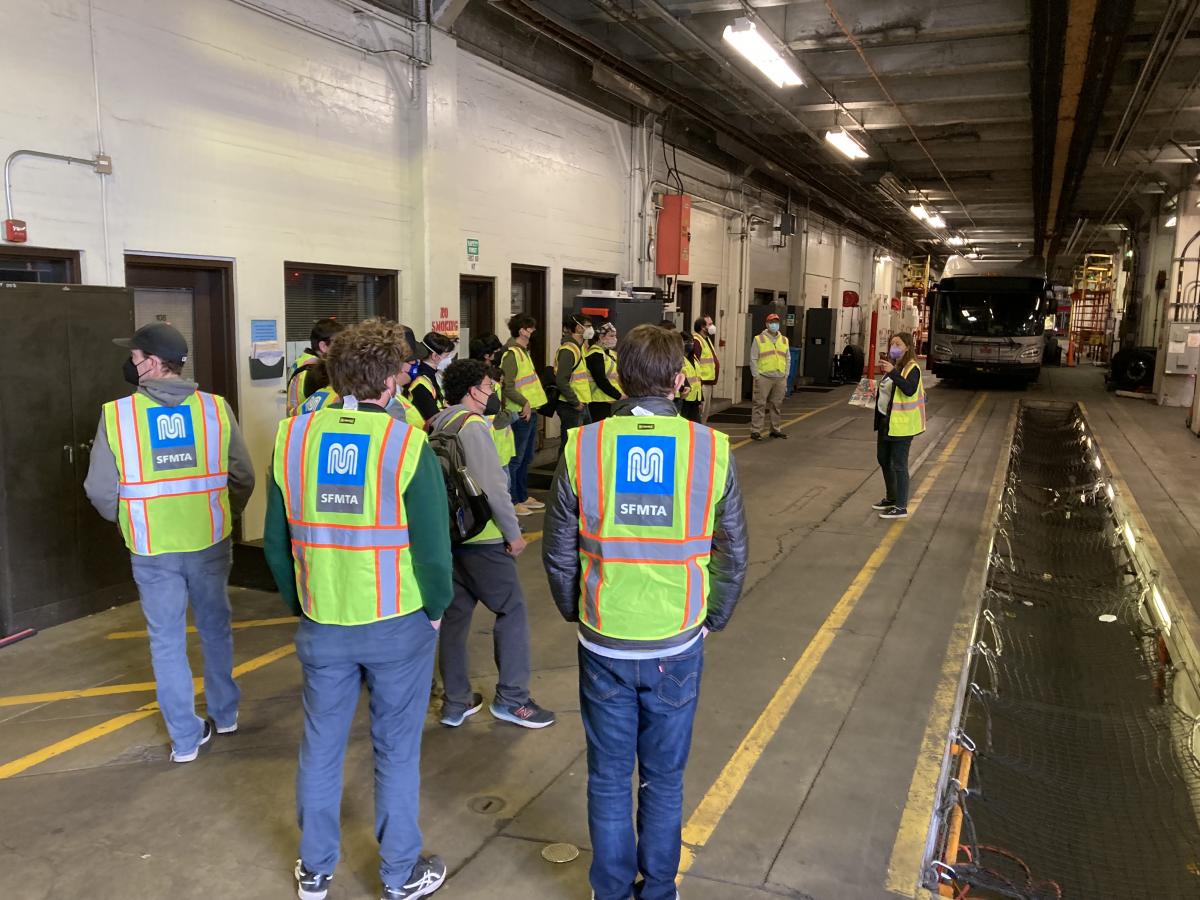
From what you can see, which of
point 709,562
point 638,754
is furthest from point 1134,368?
point 638,754

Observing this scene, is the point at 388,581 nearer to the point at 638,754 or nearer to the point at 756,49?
the point at 638,754

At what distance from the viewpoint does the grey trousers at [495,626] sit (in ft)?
13.3

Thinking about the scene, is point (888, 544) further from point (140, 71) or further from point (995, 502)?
point (140, 71)

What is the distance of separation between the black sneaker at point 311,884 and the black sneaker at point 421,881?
202 millimetres

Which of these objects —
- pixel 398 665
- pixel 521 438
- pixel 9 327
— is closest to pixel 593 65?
pixel 521 438

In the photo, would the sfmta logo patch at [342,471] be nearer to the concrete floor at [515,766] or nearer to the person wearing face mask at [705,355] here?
the concrete floor at [515,766]

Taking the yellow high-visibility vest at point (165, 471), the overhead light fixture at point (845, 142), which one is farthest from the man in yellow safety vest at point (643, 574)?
the overhead light fixture at point (845, 142)

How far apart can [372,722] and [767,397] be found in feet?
36.2

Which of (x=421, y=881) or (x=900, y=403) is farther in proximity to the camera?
(x=900, y=403)

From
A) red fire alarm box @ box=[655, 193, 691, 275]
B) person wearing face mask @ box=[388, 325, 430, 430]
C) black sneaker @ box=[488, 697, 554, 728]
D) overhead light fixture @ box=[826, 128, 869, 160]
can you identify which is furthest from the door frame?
overhead light fixture @ box=[826, 128, 869, 160]

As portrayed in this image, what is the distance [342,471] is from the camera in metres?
2.69

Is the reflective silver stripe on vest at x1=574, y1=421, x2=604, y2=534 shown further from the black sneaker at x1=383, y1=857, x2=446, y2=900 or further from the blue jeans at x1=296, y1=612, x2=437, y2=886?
the black sneaker at x1=383, y1=857, x2=446, y2=900

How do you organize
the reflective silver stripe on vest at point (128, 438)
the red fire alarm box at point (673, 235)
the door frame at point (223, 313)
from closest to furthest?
the reflective silver stripe on vest at point (128, 438), the door frame at point (223, 313), the red fire alarm box at point (673, 235)

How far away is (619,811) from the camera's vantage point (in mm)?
2717
